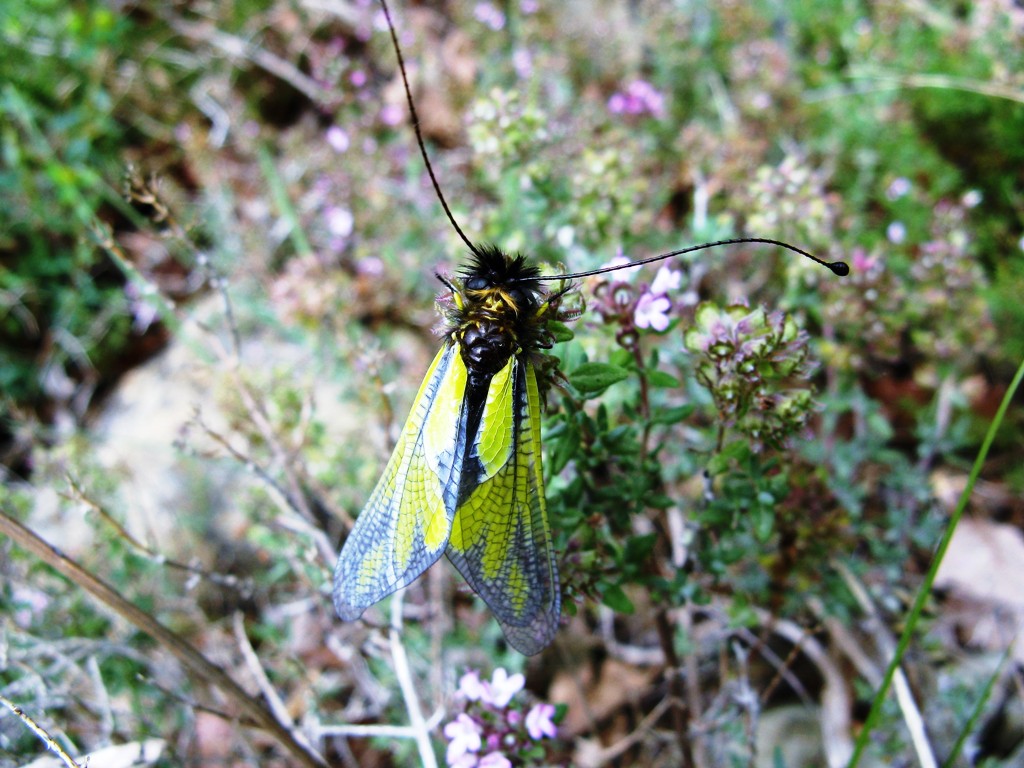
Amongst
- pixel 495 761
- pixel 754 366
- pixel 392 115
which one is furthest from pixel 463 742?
pixel 392 115

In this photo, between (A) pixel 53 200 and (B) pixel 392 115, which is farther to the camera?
(A) pixel 53 200

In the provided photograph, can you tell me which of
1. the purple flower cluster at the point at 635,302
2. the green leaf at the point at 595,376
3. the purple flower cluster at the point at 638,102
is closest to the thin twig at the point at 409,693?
the green leaf at the point at 595,376

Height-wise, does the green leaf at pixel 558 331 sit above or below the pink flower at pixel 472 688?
above

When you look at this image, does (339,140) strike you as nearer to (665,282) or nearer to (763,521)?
(665,282)

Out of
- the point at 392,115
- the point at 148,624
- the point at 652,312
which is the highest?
the point at 392,115

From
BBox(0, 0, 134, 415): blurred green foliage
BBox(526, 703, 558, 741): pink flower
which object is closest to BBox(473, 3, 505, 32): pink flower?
BBox(0, 0, 134, 415): blurred green foliage

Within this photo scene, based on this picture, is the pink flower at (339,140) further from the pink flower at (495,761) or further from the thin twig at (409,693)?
the pink flower at (495,761)
